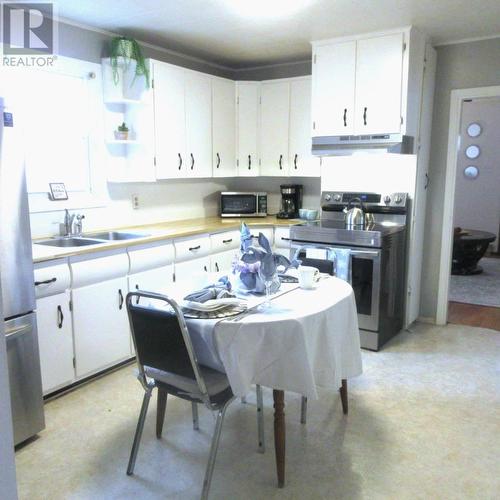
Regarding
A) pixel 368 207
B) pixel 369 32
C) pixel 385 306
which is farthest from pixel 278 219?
pixel 369 32

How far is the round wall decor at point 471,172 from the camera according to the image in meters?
7.42

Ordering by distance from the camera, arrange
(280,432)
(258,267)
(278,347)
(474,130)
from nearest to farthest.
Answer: (278,347) → (280,432) → (258,267) → (474,130)

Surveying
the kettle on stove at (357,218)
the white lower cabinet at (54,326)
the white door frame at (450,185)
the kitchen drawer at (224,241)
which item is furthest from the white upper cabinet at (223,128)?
the white lower cabinet at (54,326)

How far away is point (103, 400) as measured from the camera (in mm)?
2811

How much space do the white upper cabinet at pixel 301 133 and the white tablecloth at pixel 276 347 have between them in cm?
256

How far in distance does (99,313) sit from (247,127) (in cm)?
242

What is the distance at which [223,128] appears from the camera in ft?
14.5

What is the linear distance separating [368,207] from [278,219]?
88cm

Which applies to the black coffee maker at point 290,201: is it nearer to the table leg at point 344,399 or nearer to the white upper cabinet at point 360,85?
the white upper cabinet at point 360,85

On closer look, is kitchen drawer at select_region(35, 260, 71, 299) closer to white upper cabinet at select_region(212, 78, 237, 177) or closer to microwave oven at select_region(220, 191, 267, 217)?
white upper cabinet at select_region(212, 78, 237, 177)

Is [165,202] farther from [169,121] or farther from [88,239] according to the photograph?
[88,239]

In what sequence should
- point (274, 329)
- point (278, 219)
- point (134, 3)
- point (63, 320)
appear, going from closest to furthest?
point (274, 329) < point (63, 320) < point (134, 3) < point (278, 219)

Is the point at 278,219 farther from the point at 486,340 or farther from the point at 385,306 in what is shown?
the point at 486,340

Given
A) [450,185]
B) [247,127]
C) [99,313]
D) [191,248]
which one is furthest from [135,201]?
[450,185]
